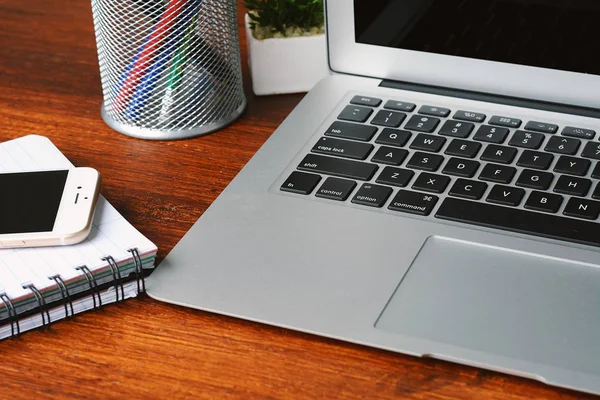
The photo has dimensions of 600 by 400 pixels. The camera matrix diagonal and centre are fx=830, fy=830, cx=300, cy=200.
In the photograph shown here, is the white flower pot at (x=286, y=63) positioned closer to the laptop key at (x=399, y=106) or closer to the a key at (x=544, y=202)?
the laptop key at (x=399, y=106)

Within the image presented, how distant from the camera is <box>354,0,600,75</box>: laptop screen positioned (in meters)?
0.77

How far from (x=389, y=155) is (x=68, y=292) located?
31cm

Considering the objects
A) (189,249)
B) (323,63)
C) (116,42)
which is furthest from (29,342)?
(323,63)

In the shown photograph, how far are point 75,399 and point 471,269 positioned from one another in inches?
12.0

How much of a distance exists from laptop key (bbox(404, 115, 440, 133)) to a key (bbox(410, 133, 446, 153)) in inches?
0.4

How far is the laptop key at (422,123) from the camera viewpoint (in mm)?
801

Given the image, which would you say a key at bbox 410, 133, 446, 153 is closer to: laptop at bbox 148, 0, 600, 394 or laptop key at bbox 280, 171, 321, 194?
laptop at bbox 148, 0, 600, 394

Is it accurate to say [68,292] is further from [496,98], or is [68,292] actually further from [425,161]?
[496,98]

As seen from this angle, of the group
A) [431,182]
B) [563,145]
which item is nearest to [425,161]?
[431,182]

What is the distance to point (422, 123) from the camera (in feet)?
2.65

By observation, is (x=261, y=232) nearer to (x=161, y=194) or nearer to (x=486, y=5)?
(x=161, y=194)

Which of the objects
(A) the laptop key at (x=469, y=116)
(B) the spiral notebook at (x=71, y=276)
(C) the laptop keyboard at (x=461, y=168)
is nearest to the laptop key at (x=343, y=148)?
(C) the laptop keyboard at (x=461, y=168)

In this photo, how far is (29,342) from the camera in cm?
61


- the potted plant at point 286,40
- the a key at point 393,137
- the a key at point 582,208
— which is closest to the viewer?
the a key at point 582,208
